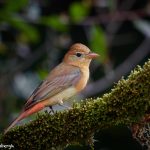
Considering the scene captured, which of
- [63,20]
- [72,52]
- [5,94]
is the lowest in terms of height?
[72,52]

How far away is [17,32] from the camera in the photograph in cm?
895

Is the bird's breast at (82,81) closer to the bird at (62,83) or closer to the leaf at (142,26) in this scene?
the bird at (62,83)

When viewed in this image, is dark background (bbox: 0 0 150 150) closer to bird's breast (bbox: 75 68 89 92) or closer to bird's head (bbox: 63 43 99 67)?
bird's head (bbox: 63 43 99 67)

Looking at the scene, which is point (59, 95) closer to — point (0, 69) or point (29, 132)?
point (29, 132)

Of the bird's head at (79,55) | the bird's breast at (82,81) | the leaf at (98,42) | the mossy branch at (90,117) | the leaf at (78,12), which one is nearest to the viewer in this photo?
the mossy branch at (90,117)

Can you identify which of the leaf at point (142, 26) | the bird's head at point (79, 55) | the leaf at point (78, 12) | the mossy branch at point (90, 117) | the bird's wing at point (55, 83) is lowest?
the mossy branch at point (90, 117)

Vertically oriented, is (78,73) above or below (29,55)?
below

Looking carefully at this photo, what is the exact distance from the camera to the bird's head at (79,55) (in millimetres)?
6133

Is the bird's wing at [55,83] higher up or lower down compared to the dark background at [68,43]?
lower down

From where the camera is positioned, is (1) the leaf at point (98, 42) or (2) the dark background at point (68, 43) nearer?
(1) the leaf at point (98, 42)

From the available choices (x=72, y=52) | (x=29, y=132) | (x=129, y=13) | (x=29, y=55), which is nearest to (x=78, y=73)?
(x=72, y=52)

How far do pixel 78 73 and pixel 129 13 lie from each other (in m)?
2.25

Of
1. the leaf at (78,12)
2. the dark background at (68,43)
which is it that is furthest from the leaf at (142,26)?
the leaf at (78,12)

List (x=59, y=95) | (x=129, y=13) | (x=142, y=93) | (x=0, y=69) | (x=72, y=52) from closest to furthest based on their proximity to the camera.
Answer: (x=142, y=93)
(x=59, y=95)
(x=72, y=52)
(x=129, y=13)
(x=0, y=69)
